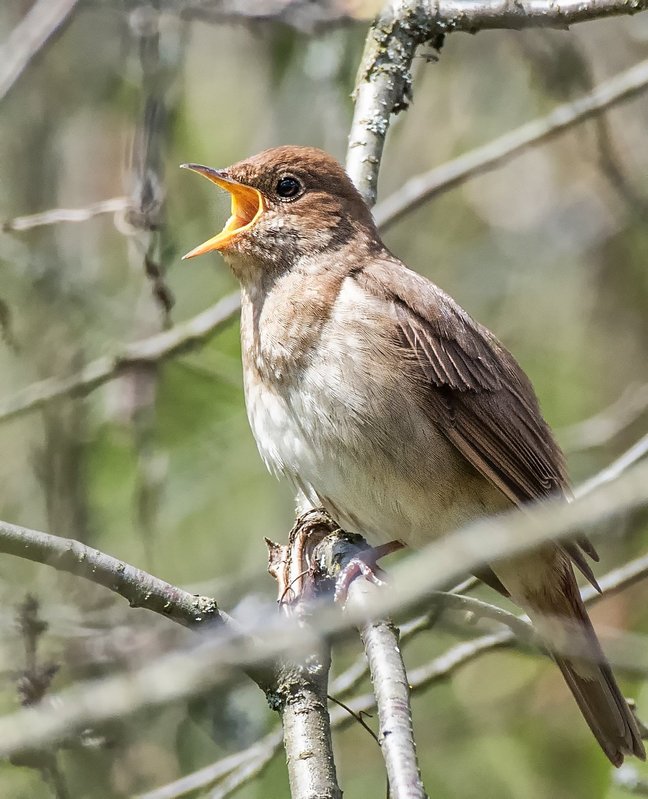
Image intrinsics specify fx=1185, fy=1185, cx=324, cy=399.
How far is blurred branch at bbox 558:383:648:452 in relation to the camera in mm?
5293

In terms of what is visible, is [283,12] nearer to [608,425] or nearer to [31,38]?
[31,38]

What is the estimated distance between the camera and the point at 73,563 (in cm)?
273

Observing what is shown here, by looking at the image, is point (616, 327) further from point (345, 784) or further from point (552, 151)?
point (345, 784)

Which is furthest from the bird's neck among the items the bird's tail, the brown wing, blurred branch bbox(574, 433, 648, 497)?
the bird's tail

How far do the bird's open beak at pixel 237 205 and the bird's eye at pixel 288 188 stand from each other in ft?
0.27

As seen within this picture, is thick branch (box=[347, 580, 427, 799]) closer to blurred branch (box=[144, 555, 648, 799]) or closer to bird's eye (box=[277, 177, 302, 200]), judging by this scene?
blurred branch (box=[144, 555, 648, 799])

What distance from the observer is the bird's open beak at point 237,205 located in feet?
14.6

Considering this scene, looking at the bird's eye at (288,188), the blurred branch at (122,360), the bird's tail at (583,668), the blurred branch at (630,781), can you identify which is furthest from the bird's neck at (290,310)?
the blurred branch at (630,781)

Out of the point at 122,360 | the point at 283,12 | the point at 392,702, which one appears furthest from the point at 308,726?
the point at 283,12

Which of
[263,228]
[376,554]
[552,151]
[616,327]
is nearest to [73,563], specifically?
[376,554]

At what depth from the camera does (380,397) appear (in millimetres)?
4031

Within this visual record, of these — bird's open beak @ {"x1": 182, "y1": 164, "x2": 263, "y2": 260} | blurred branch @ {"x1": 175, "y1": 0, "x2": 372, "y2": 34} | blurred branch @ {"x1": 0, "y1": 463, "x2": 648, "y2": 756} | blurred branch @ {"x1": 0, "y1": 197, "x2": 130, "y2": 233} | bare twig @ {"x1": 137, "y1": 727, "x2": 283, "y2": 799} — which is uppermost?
blurred branch @ {"x1": 175, "y1": 0, "x2": 372, "y2": 34}

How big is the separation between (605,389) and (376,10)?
3092 millimetres

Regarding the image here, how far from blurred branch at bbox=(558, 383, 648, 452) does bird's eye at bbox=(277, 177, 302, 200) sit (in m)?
1.77
